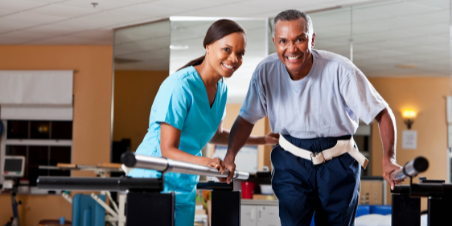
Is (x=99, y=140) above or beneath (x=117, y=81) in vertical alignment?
beneath

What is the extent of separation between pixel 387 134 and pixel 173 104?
74cm

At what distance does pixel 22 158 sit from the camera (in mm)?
7809

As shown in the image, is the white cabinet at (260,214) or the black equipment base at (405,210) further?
the white cabinet at (260,214)

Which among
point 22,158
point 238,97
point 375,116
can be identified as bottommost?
point 22,158

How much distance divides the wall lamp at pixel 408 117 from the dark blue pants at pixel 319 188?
6106mm

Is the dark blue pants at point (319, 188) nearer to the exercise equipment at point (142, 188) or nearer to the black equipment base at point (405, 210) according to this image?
the black equipment base at point (405, 210)

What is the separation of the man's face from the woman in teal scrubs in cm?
14

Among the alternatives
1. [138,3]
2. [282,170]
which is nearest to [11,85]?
[138,3]

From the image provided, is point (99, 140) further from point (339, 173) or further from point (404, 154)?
point (339, 173)

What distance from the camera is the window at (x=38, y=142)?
811 centimetres

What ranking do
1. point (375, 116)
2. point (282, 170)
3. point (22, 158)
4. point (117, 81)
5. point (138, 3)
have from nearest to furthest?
point (375, 116)
point (282, 170)
point (138, 3)
point (117, 81)
point (22, 158)

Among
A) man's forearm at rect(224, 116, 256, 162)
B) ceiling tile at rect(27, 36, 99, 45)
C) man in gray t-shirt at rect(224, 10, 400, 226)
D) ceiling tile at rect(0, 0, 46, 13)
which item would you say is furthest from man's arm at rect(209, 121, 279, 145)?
ceiling tile at rect(27, 36, 99, 45)

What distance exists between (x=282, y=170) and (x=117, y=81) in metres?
5.53

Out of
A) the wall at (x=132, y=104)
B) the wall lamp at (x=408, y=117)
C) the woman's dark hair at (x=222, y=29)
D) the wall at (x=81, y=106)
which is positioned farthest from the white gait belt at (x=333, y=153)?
the wall at (x=81, y=106)
